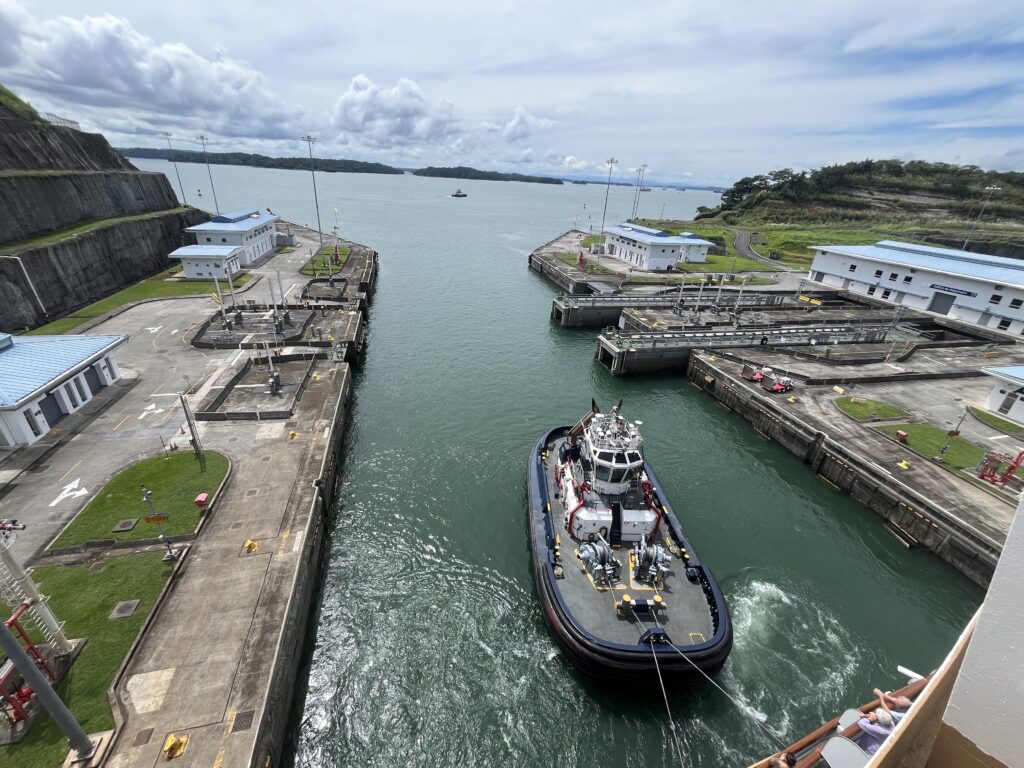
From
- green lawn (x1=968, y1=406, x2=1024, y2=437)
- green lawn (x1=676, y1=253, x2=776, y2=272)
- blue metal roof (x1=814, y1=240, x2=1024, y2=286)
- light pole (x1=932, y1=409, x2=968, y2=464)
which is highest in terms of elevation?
blue metal roof (x1=814, y1=240, x2=1024, y2=286)

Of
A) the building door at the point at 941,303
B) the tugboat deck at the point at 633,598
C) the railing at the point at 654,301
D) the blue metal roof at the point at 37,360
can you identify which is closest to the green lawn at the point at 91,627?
the blue metal roof at the point at 37,360

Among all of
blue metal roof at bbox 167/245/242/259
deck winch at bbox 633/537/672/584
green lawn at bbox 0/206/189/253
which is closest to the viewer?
deck winch at bbox 633/537/672/584

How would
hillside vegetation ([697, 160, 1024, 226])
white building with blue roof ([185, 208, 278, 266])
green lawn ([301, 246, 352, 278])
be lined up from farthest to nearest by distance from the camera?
1. hillside vegetation ([697, 160, 1024, 226])
2. green lawn ([301, 246, 352, 278])
3. white building with blue roof ([185, 208, 278, 266])

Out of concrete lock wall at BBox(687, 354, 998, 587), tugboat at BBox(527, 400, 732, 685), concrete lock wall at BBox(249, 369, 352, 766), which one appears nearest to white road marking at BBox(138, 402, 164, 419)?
concrete lock wall at BBox(249, 369, 352, 766)

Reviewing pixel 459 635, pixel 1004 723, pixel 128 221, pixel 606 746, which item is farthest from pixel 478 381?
pixel 128 221

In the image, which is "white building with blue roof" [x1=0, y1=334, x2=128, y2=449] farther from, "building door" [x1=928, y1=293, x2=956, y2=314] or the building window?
"building door" [x1=928, y1=293, x2=956, y2=314]

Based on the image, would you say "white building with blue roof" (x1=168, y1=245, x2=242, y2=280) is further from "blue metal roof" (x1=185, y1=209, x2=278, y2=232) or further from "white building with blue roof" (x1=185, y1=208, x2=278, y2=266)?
"blue metal roof" (x1=185, y1=209, x2=278, y2=232)

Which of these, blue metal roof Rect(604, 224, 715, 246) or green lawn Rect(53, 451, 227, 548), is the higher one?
blue metal roof Rect(604, 224, 715, 246)

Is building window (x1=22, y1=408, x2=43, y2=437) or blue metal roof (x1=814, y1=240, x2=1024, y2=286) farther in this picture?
blue metal roof (x1=814, y1=240, x2=1024, y2=286)

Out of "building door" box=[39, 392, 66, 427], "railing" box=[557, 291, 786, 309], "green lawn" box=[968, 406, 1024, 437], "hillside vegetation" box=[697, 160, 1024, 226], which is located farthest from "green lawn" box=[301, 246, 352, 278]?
"hillside vegetation" box=[697, 160, 1024, 226]
